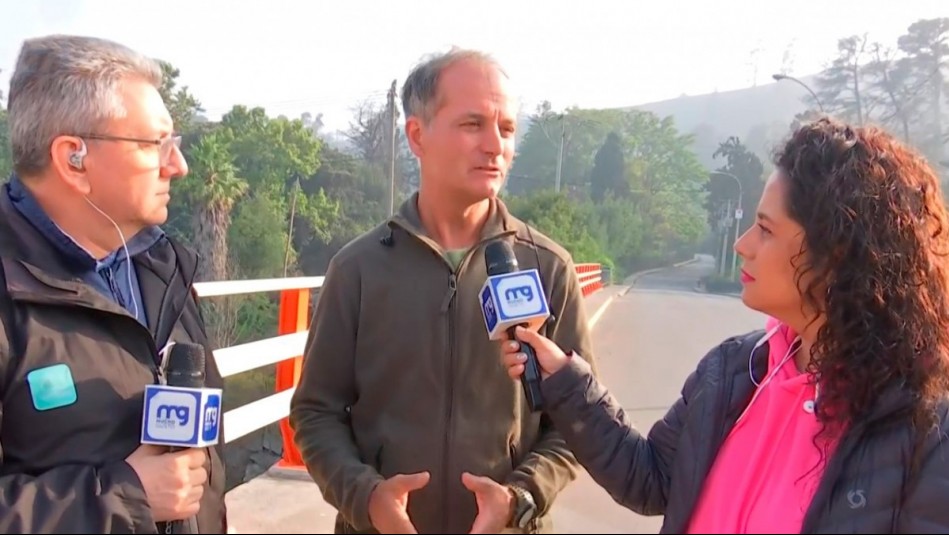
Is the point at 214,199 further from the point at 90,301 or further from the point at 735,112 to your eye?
the point at 735,112

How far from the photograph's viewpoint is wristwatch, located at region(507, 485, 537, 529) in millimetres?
1441

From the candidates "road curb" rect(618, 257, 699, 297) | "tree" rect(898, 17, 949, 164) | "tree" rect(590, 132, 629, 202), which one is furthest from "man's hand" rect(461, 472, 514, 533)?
"tree" rect(590, 132, 629, 202)

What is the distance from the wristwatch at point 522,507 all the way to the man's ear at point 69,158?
3.56ft

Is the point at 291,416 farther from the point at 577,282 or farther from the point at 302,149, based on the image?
the point at 302,149

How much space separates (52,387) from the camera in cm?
127

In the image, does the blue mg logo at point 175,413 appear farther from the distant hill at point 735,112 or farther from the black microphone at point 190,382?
the distant hill at point 735,112

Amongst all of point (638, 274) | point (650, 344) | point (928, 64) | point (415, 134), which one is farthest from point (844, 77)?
point (638, 274)

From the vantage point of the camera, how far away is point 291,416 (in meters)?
1.87

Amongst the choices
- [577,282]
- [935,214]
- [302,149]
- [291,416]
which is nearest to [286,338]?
[291,416]

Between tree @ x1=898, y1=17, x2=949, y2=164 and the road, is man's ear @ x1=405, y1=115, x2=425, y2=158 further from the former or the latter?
tree @ x1=898, y1=17, x2=949, y2=164

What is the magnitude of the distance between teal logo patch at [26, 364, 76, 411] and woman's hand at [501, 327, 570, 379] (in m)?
0.81

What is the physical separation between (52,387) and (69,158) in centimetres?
46

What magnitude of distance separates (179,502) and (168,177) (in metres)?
0.71

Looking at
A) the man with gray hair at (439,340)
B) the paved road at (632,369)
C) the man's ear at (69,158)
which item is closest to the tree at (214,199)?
the paved road at (632,369)
